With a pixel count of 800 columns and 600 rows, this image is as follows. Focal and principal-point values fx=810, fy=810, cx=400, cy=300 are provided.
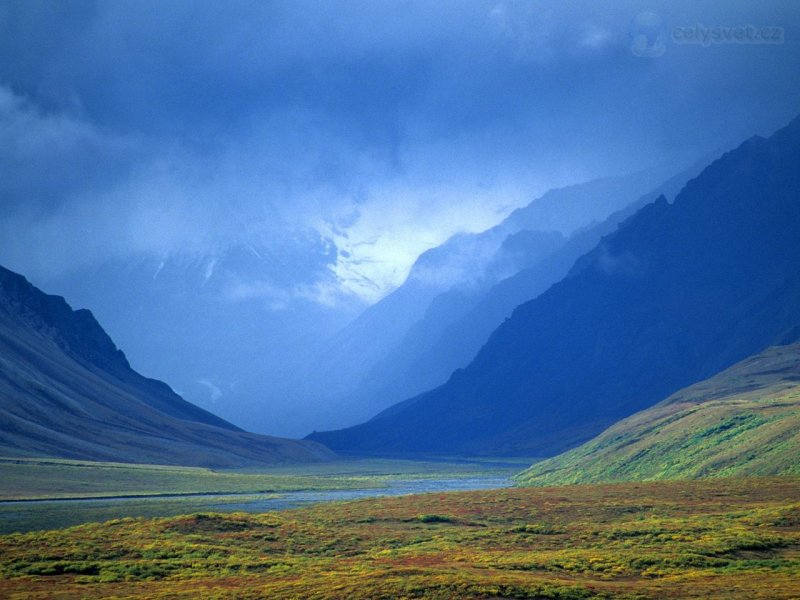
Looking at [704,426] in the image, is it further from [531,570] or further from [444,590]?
[444,590]

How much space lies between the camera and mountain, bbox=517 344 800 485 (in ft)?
360

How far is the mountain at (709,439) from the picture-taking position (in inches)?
4321

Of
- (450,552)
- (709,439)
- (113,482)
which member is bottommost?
(450,552)

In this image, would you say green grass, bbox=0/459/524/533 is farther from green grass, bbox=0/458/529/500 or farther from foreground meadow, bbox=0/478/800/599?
foreground meadow, bbox=0/478/800/599

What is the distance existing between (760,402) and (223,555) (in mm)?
109409

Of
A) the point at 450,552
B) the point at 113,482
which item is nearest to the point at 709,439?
the point at 450,552

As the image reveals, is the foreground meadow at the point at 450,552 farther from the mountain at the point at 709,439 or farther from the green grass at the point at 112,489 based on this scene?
the green grass at the point at 112,489

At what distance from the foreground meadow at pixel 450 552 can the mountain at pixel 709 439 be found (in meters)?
18.9

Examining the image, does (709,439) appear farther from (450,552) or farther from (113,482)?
(113,482)

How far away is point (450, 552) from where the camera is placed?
60.7 meters

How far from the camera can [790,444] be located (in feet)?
346

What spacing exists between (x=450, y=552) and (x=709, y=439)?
258 feet

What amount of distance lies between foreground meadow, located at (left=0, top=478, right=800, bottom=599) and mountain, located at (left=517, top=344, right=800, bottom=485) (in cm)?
1895

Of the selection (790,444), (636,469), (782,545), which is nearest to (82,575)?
(782,545)
